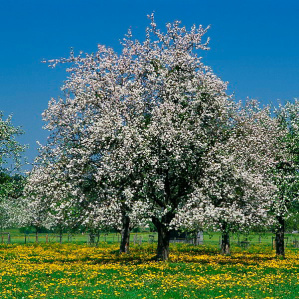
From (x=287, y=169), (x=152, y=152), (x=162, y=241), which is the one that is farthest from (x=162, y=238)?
(x=287, y=169)

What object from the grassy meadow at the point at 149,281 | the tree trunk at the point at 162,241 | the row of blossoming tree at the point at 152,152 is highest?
the row of blossoming tree at the point at 152,152

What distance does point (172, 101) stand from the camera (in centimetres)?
3216

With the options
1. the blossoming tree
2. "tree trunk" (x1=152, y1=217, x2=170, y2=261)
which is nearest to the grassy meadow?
"tree trunk" (x1=152, y1=217, x2=170, y2=261)

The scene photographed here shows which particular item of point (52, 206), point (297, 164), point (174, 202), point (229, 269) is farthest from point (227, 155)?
Answer: point (52, 206)

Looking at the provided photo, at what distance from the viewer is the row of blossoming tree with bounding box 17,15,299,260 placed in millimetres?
30234

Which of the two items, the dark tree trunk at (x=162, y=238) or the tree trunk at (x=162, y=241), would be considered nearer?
the dark tree trunk at (x=162, y=238)

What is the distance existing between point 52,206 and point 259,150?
1626cm

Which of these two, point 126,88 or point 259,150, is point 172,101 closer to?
point 126,88

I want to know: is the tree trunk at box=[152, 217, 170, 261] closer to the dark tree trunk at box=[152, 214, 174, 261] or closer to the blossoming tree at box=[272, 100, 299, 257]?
the dark tree trunk at box=[152, 214, 174, 261]

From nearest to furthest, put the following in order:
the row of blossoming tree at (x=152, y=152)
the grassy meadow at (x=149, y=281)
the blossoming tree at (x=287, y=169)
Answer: the grassy meadow at (x=149, y=281) < the row of blossoming tree at (x=152, y=152) < the blossoming tree at (x=287, y=169)

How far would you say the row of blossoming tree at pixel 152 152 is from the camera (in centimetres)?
3023

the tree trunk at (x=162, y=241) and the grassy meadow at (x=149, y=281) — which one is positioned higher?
the tree trunk at (x=162, y=241)

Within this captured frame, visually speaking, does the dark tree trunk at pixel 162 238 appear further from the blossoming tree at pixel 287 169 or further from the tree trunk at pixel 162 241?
the blossoming tree at pixel 287 169

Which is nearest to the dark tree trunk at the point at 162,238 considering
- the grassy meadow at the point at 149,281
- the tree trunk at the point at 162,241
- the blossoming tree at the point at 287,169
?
the tree trunk at the point at 162,241
